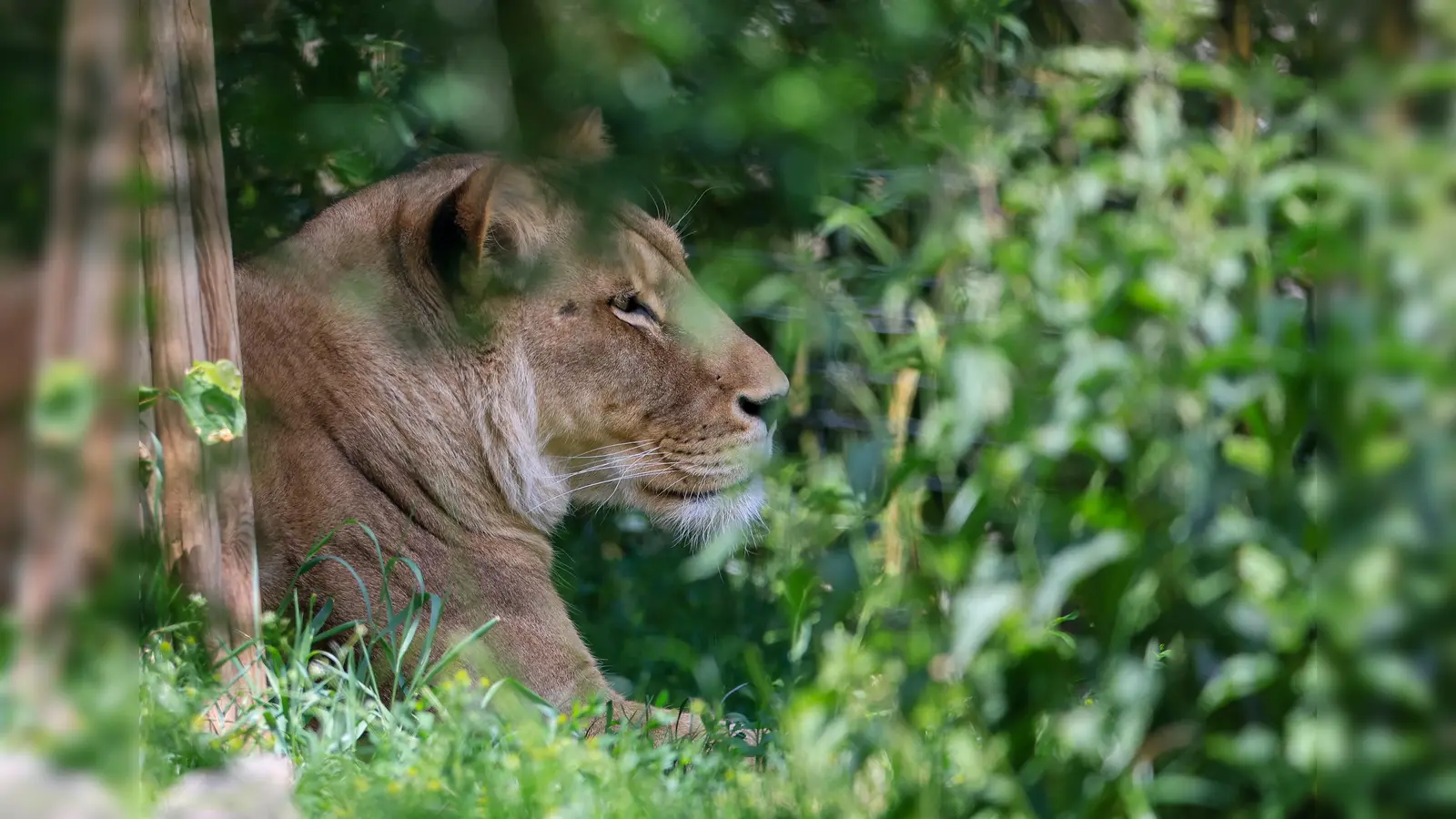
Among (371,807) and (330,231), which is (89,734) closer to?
(371,807)

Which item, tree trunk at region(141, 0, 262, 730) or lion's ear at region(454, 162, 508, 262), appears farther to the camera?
lion's ear at region(454, 162, 508, 262)

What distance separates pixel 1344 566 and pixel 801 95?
76cm

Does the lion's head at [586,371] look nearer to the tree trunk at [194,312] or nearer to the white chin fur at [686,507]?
the white chin fur at [686,507]

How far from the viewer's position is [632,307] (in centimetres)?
354

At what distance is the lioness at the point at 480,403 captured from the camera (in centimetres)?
312

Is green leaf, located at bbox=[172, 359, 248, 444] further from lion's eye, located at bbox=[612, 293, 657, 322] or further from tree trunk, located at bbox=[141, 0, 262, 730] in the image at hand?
lion's eye, located at bbox=[612, 293, 657, 322]

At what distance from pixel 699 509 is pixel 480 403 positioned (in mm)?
627

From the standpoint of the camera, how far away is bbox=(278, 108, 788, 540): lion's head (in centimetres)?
328

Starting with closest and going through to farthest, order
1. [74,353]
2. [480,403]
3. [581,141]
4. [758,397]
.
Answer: [74,353], [581,141], [480,403], [758,397]

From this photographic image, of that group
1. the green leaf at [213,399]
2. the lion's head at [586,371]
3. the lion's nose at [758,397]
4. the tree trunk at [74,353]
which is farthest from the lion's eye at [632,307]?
the tree trunk at [74,353]

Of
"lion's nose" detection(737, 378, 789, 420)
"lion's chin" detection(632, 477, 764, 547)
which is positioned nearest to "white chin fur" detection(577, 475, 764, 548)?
"lion's chin" detection(632, 477, 764, 547)

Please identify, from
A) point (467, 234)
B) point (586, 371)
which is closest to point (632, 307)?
point (586, 371)

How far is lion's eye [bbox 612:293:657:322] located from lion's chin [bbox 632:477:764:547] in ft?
1.45

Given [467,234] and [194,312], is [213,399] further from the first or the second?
[467,234]
